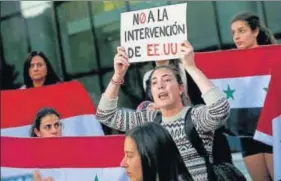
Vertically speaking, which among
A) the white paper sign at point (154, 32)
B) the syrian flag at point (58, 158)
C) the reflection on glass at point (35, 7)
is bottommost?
the syrian flag at point (58, 158)

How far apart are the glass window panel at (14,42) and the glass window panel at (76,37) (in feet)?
1.05

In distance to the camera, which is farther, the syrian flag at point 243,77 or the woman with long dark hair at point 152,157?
the syrian flag at point 243,77

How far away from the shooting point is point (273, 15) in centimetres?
373

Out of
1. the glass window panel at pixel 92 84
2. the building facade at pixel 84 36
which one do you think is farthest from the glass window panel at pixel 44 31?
the glass window panel at pixel 92 84

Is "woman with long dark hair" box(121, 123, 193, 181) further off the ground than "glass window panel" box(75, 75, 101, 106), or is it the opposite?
"glass window panel" box(75, 75, 101, 106)

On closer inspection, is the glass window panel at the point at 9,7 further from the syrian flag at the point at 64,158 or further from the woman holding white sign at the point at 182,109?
A: the woman holding white sign at the point at 182,109

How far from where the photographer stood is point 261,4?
12.3 ft

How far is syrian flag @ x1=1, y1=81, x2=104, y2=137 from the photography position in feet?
12.7

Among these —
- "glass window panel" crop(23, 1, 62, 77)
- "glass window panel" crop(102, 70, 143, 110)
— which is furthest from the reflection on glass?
"glass window panel" crop(102, 70, 143, 110)

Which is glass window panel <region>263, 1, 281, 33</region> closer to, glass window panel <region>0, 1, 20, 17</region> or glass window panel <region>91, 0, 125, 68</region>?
glass window panel <region>91, 0, 125, 68</region>

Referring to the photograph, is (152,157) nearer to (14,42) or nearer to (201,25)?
(201,25)

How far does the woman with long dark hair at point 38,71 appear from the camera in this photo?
12.6ft

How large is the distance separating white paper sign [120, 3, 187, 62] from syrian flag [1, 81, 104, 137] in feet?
2.76

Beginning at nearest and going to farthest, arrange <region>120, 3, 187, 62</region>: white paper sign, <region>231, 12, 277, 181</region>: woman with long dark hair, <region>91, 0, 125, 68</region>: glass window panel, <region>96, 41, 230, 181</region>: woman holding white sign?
<region>96, 41, 230, 181</region>: woman holding white sign < <region>120, 3, 187, 62</region>: white paper sign < <region>231, 12, 277, 181</region>: woman with long dark hair < <region>91, 0, 125, 68</region>: glass window panel
